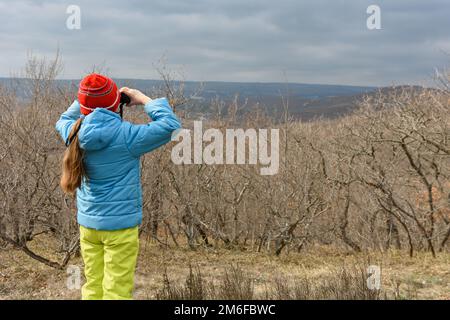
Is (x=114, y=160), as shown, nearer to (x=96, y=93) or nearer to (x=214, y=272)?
(x=96, y=93)

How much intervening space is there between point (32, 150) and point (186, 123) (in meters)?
3.17

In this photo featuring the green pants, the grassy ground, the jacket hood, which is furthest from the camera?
the grassy ground

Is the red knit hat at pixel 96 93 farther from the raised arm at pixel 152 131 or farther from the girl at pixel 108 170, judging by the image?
the raised arm at pixel 152 131

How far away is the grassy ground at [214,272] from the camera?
182 inches

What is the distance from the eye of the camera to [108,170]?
2.71 m

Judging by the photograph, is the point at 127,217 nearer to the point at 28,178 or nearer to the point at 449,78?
the point at 28,178

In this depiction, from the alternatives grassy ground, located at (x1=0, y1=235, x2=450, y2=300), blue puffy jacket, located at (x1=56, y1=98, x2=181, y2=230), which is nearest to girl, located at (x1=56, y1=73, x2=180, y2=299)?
blue puffy jacket, located at (x1=56, y1=98, x2=181, y2=230)

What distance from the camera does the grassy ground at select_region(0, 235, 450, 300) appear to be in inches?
182

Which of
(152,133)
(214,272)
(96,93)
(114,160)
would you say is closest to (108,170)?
(114,160)

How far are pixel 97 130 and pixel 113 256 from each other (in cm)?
86

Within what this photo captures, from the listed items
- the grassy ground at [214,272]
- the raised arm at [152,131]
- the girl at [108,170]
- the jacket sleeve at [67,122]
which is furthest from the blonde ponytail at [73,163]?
the grassy ground at [214,272]

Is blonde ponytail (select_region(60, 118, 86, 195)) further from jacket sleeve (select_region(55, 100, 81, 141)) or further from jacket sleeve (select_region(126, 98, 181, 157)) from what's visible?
jacket sleeve (select_region(126, 98, 181, 157))

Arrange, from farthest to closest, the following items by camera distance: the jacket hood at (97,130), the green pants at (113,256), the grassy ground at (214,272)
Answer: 1. the grassy ground at (214,272)
2. the green pants at (113,256)
3. the jacket hood at (97,130)

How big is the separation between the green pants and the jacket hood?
0.60 metres
